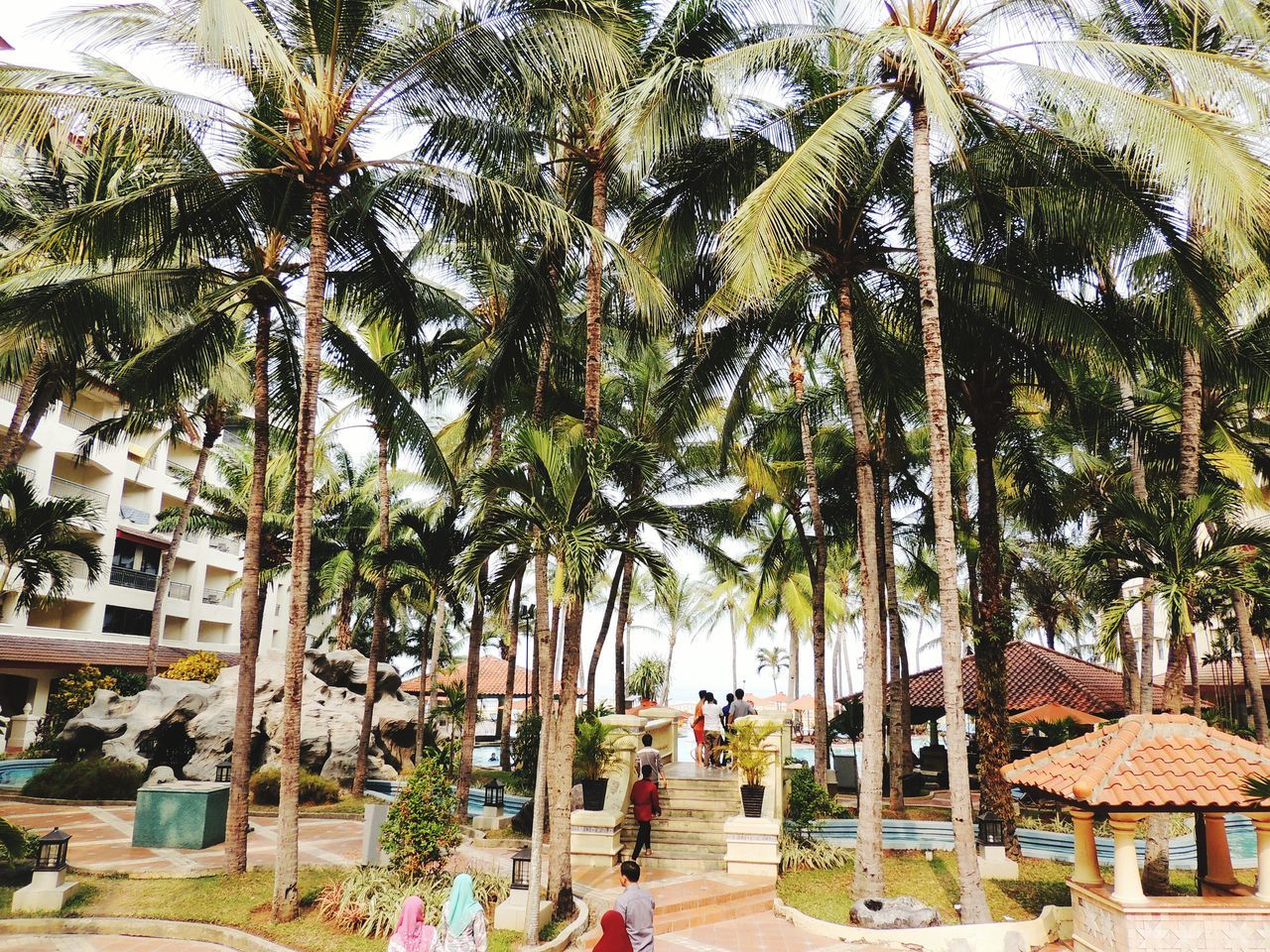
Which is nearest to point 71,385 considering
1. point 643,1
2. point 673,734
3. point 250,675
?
point 250,675

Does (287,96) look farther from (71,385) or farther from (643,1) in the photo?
(71,385)

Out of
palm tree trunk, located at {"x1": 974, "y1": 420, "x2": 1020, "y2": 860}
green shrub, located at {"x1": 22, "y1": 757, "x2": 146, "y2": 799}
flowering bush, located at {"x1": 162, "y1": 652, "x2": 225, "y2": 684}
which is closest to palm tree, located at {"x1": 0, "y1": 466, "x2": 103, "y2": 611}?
green shrub, located at {"x1": 22, "y1": 757, "x2": 146, "y2": 799}

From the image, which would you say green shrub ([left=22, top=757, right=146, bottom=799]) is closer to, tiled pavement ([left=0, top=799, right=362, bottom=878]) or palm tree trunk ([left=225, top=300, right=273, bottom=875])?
tiled pavement ([left=0, top=799, right=362, bottom=878])

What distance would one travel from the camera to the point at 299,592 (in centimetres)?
983

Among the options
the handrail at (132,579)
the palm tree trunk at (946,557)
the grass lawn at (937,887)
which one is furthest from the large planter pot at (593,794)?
the handrail at (132,579)

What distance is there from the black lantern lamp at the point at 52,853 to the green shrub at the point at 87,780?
27.1ft

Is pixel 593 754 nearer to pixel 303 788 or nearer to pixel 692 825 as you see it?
pixel 692 825

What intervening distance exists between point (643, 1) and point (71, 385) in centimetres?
1397

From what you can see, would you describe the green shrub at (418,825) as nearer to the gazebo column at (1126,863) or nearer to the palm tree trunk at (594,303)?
the palm tree trunk at (594,303)

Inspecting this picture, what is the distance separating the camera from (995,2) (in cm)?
984

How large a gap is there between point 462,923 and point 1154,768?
6918 mm

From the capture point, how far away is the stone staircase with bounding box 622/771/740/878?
12586 mm

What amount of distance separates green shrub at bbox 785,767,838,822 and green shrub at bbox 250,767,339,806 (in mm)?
10217

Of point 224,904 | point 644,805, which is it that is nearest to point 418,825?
point 224,904
